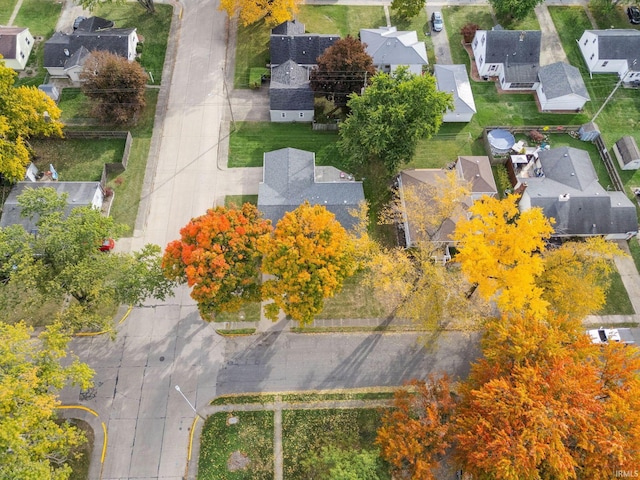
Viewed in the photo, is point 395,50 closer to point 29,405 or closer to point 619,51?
point 619,51

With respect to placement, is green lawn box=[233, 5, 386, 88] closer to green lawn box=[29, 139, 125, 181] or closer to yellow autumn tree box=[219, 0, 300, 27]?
yellow autumn tree box=[219, 0, 300, 27]

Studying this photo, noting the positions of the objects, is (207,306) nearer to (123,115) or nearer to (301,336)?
(301,336)

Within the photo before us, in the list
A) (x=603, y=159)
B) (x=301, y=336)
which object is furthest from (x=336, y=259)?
(x=603, y=159)

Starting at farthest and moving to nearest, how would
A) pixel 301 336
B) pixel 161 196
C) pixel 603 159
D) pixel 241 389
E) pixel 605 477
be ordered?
1. pixel 603 159
2. pixel 161 196
3. pixel 301 336
4. pixel 241 389
5. pixel 605 477

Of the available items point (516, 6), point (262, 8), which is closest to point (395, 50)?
point (262, 8)

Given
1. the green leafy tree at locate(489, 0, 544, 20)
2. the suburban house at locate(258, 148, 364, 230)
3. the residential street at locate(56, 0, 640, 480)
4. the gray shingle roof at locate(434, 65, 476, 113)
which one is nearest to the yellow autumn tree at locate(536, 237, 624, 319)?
the residential street at locate(56, 0, 640, 480)

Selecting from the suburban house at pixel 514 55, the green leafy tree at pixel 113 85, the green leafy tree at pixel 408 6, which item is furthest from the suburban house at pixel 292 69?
the suburban house at pixel 514 55

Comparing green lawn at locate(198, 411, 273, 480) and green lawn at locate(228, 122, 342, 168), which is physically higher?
green lawn at locate(228, 122, 342, 168)
